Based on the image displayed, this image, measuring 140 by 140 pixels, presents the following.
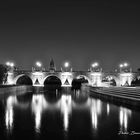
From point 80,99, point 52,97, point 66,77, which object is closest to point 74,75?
point 66,77

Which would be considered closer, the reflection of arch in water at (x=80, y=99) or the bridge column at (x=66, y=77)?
the reflection of arch in water at (x=80, y=99)

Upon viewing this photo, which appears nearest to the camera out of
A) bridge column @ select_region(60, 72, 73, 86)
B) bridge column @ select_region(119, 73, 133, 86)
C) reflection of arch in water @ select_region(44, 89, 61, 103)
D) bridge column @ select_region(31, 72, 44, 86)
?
reflection of arch in water @ select_region(44, 89, 61, 103)

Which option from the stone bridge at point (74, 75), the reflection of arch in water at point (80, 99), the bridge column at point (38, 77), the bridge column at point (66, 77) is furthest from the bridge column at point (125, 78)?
the reflection of arch in water at point (80, 99)

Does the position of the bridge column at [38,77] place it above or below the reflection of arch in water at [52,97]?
above

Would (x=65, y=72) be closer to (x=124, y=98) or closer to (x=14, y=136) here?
(x=124, y=98)

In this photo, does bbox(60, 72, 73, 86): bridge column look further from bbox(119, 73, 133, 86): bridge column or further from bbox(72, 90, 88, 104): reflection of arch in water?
bbox(72, 90, 88, 104): reflection of arch in water

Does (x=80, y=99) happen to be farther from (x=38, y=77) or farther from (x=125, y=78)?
(x=125, y=78)

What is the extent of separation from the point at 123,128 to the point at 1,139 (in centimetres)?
A: 904

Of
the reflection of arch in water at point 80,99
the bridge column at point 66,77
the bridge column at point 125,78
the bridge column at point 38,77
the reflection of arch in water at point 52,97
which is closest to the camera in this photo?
the reflection of arch in water at point 80,99

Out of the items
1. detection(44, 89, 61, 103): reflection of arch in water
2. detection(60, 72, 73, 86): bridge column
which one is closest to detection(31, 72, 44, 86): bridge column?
detection(60, 72, 73, 86): bridge column

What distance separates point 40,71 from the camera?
86500 millimetres

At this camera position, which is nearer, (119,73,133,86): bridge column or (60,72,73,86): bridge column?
(119,73,133,86): bridge column

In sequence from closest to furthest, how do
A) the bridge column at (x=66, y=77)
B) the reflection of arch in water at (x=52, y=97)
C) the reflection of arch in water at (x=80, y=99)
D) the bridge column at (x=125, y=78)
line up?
the reflection of arch in water at (x=80, y=99), the reflection of arch in water at (x=52, y=97), the bridge column at (x=125, y=78), the bridge column at (x=66, y=77)

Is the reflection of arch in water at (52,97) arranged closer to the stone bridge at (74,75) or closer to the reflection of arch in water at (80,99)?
the reflection of arch in water at (80,99)
